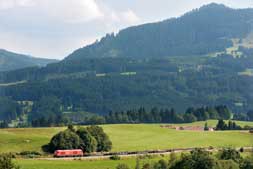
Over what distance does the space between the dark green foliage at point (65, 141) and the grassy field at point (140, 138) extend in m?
3.20

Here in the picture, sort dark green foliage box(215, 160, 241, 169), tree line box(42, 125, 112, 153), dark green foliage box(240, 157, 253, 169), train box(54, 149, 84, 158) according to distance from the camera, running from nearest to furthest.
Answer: dark green foliage box(215, 160, 241, 169), dark green foliage box(240, 157, 253, 169), train box(54, 149, 84, 158), tree line box(42, 125, 112, 153)

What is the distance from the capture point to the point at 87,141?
14488 cm

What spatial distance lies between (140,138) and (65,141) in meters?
33.0

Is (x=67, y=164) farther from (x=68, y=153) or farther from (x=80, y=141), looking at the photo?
(x=80, y=141)

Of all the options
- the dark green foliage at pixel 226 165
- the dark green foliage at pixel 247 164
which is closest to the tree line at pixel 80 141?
the dark green foliage at pixel 247 164

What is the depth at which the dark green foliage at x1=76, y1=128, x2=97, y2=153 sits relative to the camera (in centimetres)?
14388

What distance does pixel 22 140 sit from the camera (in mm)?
145000

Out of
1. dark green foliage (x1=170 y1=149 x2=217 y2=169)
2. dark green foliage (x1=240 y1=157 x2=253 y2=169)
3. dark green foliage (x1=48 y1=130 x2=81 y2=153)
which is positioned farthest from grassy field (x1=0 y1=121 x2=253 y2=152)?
dark green foliage (x1=170 y1=149 x2=217 y2=169)

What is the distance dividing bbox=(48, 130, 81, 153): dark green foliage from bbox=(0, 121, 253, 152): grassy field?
3.20 meters

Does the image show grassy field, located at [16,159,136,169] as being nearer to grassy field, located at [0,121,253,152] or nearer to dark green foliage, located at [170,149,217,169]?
dark green foliage, located at [170,149,217,169]

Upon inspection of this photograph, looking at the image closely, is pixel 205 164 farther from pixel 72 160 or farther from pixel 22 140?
pixel 22 140

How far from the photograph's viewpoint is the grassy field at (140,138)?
5650 inches

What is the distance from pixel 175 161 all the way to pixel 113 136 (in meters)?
64.0

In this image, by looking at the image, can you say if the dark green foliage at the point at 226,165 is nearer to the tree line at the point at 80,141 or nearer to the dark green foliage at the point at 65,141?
the tree line at the point at 80,141
